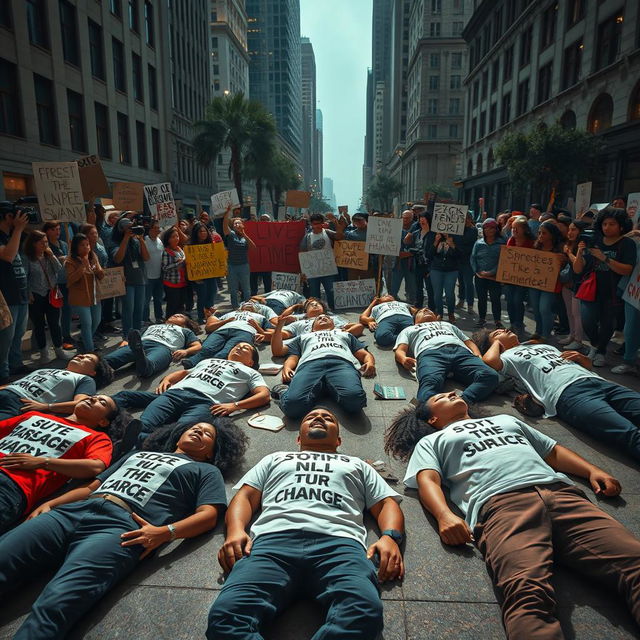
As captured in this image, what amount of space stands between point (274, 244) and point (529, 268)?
649 centimetres

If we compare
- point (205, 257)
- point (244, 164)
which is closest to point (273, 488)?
point (205, 257)

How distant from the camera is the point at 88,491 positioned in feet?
10.8

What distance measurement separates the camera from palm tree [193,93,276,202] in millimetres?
35906

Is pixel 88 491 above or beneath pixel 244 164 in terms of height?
beneath

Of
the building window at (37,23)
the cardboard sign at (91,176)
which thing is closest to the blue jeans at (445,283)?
the cardboard sign at (91,176)

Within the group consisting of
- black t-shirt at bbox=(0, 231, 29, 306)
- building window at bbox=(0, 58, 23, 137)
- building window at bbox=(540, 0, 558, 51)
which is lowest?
black t-shirt at bbox=(0, 231, 29, 306)

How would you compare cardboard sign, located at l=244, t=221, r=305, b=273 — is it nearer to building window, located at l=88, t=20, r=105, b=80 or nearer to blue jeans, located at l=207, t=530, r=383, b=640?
blue jeans, located at l=207, t=530, r=383, b=640

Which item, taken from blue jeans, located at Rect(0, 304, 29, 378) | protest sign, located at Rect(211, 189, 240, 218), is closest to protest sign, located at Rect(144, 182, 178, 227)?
protest sign, located at Rect(211, 189, 240, 218)

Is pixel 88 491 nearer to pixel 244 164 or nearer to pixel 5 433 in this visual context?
pixel 5 433

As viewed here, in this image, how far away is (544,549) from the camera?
2.63m

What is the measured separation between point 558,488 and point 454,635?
1142mm

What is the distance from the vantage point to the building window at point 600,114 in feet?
73.4

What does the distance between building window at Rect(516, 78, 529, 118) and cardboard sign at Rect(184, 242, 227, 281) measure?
31.6 m

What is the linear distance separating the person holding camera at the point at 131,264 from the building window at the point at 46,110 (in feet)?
49.3
